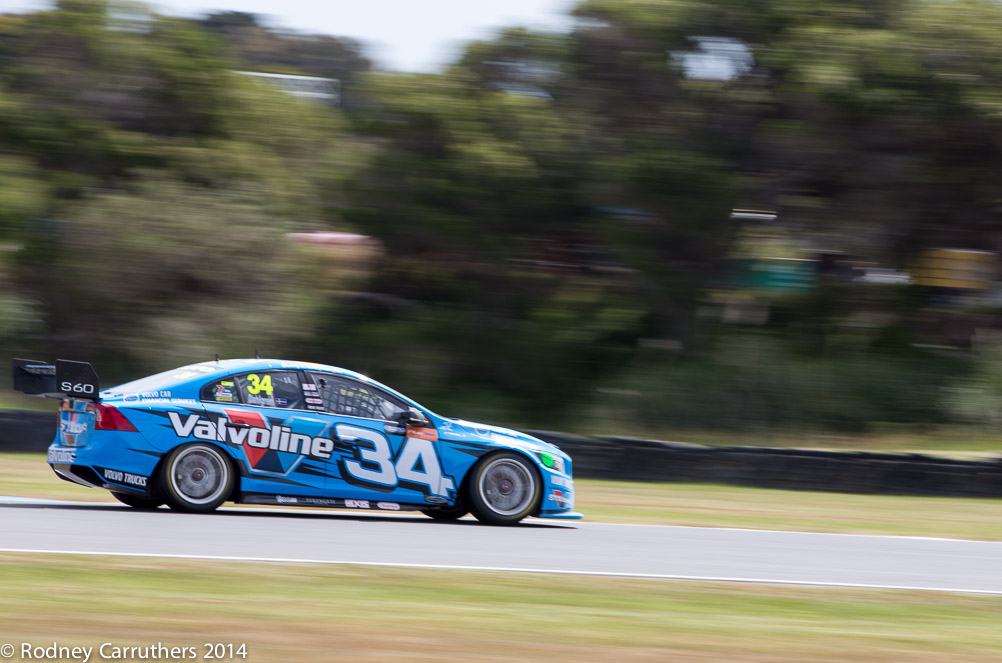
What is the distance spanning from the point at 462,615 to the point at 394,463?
145 inches

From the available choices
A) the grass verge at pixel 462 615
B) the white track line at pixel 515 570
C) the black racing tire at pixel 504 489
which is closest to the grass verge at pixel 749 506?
the black racing tire at pixel 504 489

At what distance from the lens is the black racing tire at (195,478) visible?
9.25 metres

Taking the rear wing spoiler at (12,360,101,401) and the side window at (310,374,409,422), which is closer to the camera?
the rear wing spoiler at (12,360,101,401)

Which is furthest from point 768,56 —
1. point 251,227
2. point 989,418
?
point 251,227

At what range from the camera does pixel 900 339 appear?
72.8 feet

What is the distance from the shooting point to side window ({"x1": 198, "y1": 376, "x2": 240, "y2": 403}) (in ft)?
30.9

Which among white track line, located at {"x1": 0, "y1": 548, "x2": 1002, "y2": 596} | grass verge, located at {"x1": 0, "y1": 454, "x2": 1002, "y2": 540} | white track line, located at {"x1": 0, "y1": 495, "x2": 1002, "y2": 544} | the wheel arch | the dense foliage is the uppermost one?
the dense foliage

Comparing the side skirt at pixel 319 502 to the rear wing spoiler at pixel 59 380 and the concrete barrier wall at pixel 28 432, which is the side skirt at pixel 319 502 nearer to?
the rear wing spoiler at pixel 59 380

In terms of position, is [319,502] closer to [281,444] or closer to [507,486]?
[281,444]

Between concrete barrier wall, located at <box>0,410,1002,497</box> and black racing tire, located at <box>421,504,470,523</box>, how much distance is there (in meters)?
5.36

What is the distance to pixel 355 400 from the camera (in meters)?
9.83

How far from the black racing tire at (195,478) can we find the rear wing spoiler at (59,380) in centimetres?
83

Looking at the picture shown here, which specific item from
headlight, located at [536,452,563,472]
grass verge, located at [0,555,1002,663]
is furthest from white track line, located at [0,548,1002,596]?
headlight, located at [536,452,563,472]

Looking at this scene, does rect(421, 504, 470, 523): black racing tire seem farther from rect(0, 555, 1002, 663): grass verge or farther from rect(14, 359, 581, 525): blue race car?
rect(0, 555, 1002, 663): grass verge
